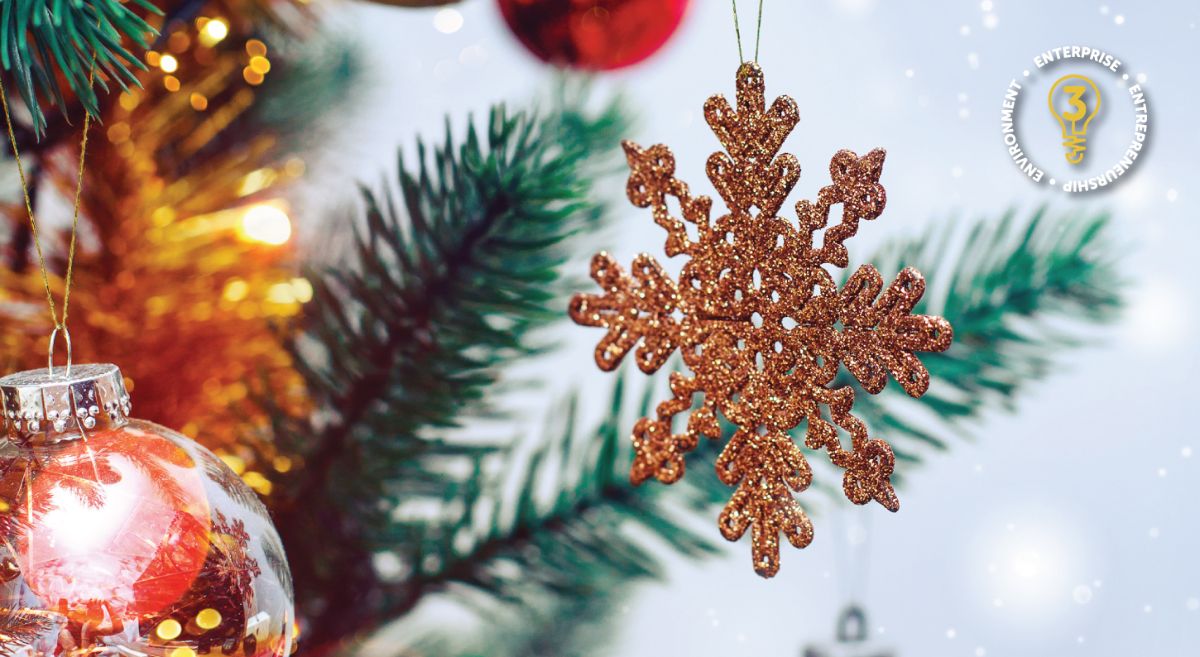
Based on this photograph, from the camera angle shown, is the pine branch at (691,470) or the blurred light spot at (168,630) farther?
the pine branch at (691,470)

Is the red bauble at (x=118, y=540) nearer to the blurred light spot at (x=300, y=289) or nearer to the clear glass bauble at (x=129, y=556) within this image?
the clear glass bauble at (x=129, y=556)

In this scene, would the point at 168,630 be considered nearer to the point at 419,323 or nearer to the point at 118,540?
the point at 118,540

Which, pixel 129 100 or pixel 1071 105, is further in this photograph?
pixel 1071 105

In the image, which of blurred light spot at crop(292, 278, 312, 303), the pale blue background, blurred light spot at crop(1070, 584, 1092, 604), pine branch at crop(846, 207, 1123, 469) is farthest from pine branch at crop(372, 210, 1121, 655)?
blurred light spot at crop(1070, 584, 1092, 604)

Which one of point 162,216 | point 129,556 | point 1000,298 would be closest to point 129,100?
point 162,216

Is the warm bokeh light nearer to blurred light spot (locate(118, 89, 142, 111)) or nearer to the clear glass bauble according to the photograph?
blurred light spot (locate(118, 89, 142, 111))

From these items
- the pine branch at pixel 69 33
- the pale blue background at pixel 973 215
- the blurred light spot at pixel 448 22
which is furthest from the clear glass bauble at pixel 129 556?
the blurred light spot at pixel 448 22
